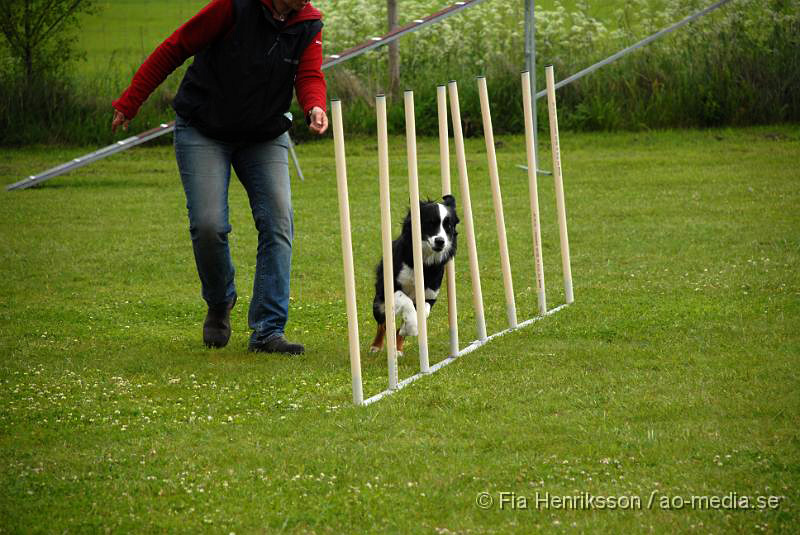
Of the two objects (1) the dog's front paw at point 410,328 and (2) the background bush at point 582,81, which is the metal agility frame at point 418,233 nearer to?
(1) the dog's front paw at point 410,328

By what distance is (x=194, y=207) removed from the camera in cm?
658

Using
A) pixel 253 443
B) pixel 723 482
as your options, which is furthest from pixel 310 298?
pixel 723 482

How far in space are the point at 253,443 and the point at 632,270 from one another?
482cm

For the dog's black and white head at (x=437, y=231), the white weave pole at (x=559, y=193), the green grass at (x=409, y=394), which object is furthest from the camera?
the white weave pole at (x=559, y=193)

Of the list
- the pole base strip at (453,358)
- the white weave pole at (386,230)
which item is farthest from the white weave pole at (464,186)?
the white weave pole at (386,230)

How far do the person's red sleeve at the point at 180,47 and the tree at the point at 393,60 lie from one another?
40.1ft

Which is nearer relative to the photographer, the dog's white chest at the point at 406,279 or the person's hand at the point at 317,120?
the person's hand at the point at 317,120

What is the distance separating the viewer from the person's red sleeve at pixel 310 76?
21.3 feet

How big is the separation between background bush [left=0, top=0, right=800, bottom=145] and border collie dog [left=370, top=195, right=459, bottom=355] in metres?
10.9

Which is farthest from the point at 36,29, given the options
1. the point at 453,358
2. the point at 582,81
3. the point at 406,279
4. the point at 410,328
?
the point at 453,358

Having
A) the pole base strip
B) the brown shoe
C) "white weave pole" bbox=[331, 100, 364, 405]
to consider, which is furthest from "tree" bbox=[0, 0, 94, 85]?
"white weave pole" bbox=[331, 100, 364, 405]

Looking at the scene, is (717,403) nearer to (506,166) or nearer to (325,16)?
(506,166)

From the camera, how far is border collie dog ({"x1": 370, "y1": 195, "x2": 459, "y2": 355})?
6559mm

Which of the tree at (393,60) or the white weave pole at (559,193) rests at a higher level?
the tree at (393,60)
